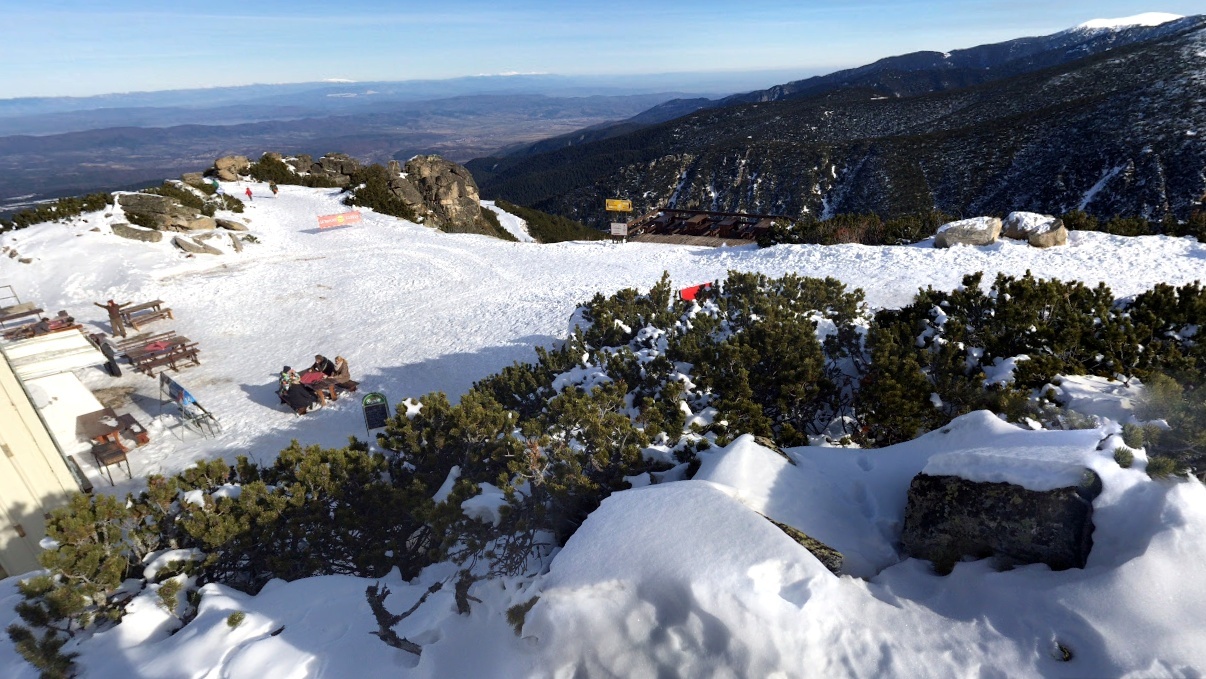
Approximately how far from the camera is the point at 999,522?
3732 millimetres

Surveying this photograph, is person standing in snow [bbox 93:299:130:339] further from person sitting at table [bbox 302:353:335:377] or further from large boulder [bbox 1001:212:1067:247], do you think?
large boulder [bbox 1001:212:1067:247]

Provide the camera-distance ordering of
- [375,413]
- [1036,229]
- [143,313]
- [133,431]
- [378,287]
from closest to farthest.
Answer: [133,431], [375,413], [1036,229], [143,313], [378,287]

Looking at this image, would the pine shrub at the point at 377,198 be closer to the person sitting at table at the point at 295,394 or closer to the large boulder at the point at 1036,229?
the person sitting at table at the point at 295,394

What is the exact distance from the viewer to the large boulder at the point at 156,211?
878 inches

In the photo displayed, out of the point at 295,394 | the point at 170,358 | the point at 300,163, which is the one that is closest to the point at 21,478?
the point at 295,394

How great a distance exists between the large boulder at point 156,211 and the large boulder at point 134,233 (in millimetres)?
881

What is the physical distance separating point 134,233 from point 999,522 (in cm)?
2847

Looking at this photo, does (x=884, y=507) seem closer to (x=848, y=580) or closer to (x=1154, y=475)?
(x=848, y=580)

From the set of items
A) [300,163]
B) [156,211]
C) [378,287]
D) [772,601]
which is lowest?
[378,287]

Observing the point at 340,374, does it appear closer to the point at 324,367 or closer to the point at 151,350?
the point at 324,367

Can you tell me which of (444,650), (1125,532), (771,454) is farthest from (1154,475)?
(444,650)

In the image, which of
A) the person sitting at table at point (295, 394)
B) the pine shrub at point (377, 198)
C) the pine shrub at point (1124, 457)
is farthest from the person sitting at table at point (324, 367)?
the pine shrub at point (377, 198)

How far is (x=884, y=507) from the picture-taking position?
4.82 m

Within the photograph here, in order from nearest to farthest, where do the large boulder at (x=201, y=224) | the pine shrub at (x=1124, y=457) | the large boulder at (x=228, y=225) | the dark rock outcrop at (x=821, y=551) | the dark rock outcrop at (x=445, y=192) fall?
the pine shrub at (x=1124, y=457) < the dark rock outcrop at (x=821, y=551) < the large boulder at (x=201, y=224) < the large boulder at (x=228, y=225) < the dark rock outcrop at (x=445, y=192)
